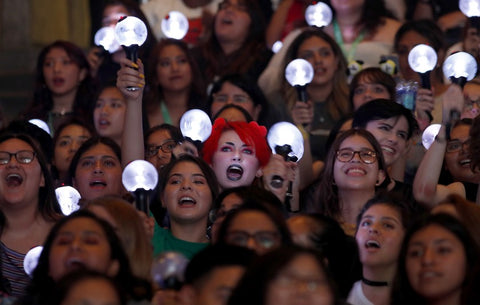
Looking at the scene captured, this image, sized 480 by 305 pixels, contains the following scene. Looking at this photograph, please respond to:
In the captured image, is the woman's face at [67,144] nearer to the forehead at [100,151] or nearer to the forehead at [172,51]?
the forehead at [100,151]

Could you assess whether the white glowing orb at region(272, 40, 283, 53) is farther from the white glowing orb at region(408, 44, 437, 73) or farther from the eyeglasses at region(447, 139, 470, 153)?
the eyeglasses at region(447, 139, 470, 153)

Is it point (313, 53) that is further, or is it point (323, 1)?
point (323, 1)

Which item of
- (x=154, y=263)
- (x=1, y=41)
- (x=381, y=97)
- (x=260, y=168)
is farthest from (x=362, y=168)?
(x=1, y=41)

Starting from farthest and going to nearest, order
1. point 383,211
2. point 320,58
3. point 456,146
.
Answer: point 320,58 → point 456,146 → point 383,211

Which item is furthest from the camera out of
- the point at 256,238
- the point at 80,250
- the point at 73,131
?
the point at 73,131

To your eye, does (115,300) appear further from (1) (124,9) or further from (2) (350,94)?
(1) (124,9)

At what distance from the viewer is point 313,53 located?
288 inches

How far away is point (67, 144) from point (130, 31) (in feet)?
4.14

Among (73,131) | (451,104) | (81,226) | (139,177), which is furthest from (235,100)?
(81,226)

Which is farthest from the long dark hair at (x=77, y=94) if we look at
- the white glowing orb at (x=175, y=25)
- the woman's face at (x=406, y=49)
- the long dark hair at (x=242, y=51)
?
the woman's face at (x=406, y=49)

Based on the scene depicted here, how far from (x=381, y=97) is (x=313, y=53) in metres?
0.57

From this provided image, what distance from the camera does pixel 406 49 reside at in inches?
292

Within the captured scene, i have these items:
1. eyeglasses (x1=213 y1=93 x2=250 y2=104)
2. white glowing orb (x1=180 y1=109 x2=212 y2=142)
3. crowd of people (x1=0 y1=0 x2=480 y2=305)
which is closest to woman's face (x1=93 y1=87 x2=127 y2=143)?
crowd of people (x1=0 y1=0 x2=480 y2=305)

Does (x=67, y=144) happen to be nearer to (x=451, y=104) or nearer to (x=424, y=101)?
(x=424, y=101)
